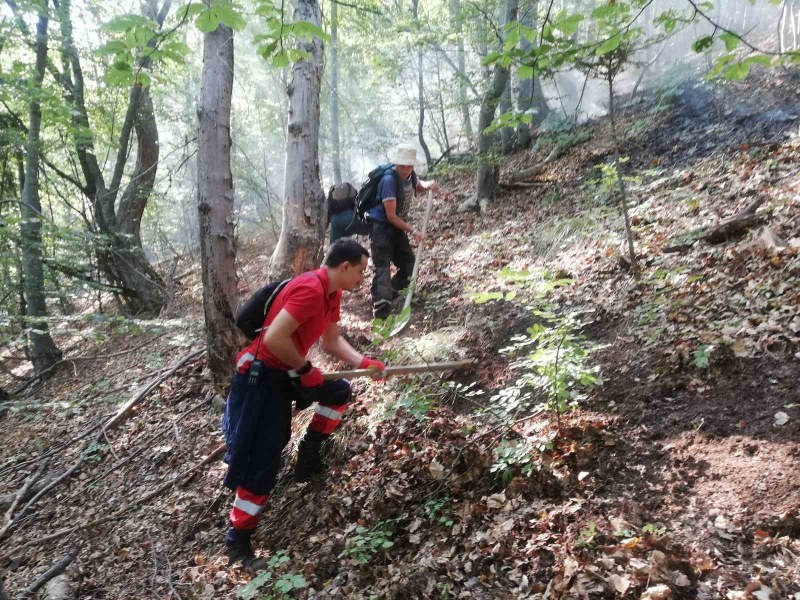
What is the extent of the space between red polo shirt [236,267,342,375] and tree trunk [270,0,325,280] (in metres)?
2.41

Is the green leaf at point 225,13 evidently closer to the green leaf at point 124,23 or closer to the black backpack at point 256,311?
the green leaf at point 124,23

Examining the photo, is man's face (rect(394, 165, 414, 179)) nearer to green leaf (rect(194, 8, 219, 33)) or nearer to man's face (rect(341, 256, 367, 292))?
man's face (rect(341, 256, 367, 292))

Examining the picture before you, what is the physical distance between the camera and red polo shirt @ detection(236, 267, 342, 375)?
356 centimetres

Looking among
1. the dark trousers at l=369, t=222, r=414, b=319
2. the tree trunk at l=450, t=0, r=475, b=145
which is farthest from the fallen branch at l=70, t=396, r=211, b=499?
the tree trunk at l=450, t=0, r=475, b=145

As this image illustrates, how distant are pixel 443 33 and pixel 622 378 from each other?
10.4 m

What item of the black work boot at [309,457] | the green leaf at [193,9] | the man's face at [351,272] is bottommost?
the black work boot at [309,457]

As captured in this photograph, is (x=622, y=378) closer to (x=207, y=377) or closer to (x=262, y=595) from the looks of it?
(x=262, y=595)

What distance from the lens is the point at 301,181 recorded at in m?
6.29

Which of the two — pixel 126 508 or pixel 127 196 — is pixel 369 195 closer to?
pixel 126 508

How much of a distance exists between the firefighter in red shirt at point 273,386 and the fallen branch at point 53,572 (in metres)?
1.84

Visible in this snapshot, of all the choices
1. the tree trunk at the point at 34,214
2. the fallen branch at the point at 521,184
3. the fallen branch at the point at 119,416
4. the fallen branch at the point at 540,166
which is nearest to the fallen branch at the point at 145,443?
the fallen branch at the point at 119,416

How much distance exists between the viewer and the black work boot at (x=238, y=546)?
396 centimetres

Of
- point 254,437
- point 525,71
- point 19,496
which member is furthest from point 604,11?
point 19,496

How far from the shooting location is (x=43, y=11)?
9258mm
